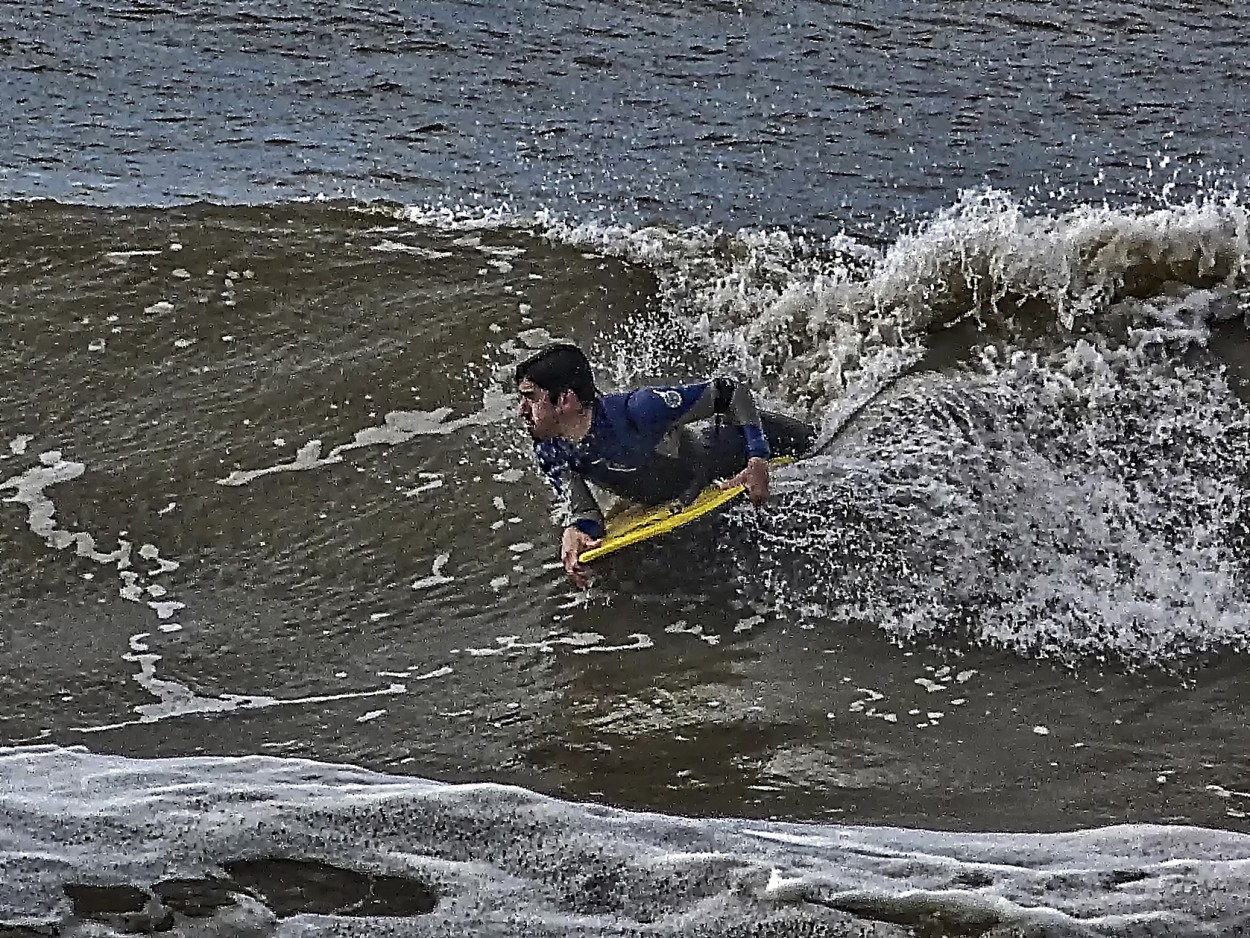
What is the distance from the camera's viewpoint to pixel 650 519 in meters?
5.65

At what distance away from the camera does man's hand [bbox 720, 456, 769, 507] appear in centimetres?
550

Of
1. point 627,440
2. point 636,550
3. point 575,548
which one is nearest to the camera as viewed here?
point 575,548

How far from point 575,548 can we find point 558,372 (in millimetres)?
590

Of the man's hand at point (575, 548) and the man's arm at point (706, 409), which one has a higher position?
the man's arm at point (706, 409)

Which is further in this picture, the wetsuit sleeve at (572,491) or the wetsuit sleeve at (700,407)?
the wetsuit sleeve at (700,407)

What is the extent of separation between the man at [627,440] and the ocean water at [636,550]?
29 centimetres

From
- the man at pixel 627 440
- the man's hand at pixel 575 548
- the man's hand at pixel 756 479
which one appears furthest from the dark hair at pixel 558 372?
the man's hand at pixel 756 479

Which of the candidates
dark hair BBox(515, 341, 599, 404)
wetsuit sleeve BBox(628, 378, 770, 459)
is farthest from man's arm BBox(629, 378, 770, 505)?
dark hair BBox(515, 341, 599, 404)

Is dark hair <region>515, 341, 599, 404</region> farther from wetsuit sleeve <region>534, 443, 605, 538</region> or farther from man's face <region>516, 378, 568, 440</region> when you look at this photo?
wetsuit sleeve <region>534, 443, 605, 538</region>

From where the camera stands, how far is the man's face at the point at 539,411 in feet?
17.8

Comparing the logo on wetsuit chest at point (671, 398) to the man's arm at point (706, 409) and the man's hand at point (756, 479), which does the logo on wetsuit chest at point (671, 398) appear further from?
the man's hand at point (756, 479)

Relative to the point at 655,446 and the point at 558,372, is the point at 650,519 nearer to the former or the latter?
the point at 655,446

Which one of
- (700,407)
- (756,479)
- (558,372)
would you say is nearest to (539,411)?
(558,372)

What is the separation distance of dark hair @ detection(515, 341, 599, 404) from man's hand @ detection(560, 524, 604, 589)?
45 centimetres
